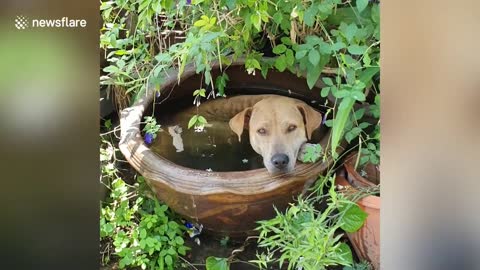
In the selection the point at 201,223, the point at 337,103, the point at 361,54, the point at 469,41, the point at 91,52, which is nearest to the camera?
the point at 469,41

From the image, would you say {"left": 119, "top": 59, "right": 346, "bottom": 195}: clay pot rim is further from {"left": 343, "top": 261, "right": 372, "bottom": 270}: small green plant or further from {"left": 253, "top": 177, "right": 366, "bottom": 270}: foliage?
{"left": 343, "top": 261, "right": 372, "bottom": 270}: small green plant

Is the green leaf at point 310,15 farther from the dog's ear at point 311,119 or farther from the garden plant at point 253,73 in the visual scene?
the dog's ear at point 311,119

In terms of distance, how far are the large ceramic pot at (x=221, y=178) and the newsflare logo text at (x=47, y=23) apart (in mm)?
541

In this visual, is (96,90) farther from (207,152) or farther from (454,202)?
(454,202)

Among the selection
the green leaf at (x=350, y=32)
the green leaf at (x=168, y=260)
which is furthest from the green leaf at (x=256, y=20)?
the green leaf at (x=168, y=260)

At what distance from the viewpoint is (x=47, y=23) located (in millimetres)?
1260

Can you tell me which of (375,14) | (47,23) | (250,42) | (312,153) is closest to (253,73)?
(250,42)

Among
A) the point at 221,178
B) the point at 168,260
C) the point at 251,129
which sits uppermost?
the point at 251,129

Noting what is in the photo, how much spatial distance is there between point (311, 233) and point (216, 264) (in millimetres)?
333

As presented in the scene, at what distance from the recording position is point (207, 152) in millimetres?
1774

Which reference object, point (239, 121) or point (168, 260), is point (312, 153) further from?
point (168, 260)

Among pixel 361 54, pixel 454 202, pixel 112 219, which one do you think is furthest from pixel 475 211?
Answer: pixel 112 219

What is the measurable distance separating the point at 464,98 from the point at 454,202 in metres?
0.19

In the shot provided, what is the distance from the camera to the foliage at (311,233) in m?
1.48
